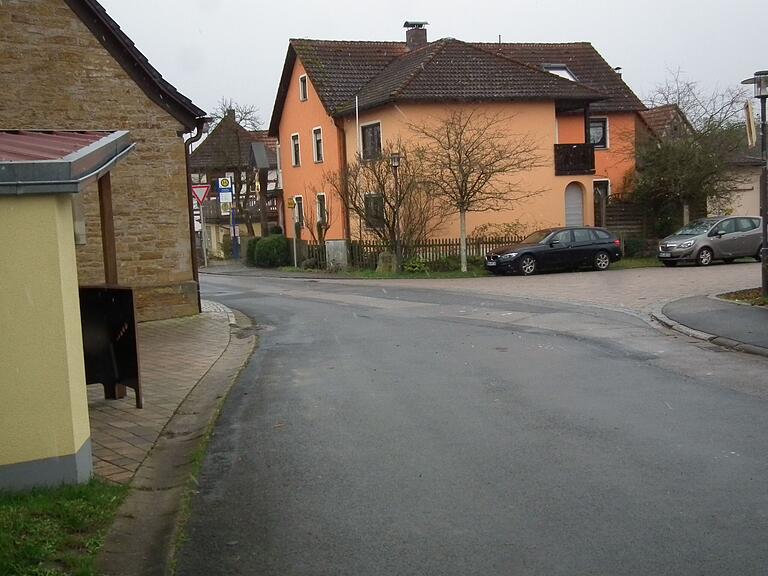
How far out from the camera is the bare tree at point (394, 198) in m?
29.0

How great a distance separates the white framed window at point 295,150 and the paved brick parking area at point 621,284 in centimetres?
1594

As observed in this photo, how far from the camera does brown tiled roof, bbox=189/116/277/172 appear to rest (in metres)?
50.8

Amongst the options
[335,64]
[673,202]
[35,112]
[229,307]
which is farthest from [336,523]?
[335,64]

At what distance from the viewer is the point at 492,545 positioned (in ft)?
15.8

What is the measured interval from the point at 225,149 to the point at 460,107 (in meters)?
21.7

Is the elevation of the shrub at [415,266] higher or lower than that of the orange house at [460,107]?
lower

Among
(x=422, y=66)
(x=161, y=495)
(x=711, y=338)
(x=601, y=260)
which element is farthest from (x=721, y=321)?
(x=422, y=66)

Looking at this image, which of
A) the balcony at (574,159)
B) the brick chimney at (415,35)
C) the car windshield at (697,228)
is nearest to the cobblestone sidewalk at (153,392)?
the car windshield at (697,228)

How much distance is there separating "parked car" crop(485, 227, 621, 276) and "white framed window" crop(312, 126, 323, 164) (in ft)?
42.7

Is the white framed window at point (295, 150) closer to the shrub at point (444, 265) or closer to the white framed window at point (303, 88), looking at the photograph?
the white framed window at point (303, 88)

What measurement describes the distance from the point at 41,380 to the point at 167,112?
12.3m

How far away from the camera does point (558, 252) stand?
2786 cm

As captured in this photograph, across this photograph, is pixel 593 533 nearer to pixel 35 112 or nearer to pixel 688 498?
pixel 688 498

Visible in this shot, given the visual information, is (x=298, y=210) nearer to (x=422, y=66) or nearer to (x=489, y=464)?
(x=422, y=66)
